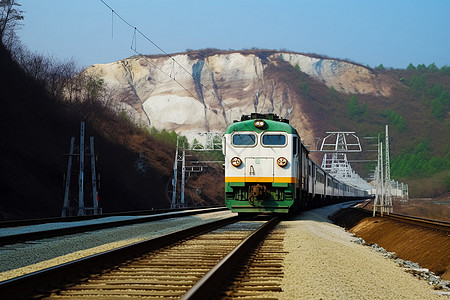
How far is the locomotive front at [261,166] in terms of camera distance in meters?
19.7

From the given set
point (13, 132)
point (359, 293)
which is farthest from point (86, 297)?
point (13, 132)

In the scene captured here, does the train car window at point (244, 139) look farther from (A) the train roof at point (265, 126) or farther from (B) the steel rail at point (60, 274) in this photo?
(B) the steel rail at point (60, 274)

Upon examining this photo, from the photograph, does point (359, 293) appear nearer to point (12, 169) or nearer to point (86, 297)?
point (86, 297)

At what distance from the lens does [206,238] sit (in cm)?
1305

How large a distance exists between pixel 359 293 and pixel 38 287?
371 centimetres

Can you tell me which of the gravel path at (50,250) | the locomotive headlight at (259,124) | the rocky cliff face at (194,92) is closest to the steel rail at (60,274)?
the gravel path at (50,250)

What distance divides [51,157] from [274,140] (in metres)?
29.2

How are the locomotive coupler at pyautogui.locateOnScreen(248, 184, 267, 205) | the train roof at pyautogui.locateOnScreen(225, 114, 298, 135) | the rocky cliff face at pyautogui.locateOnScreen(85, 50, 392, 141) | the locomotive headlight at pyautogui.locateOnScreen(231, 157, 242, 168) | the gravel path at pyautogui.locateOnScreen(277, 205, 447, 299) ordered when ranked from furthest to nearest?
the rocky cliff face at pyautogui.locateOnScreen(85, 50, 392, 141) → the train roof at pyautogui.locateOnScreen(225, 114, 298, 135) → the locomotive headlight at pyautogui.locateOnScreen(231, 157, 242, 168) → the locomotive coupler at pyautogui.locateOnScreen(248, 184, 267, 205) → the gravel path at pyautogui.locateOnScreen(277, 205, 447, 299)

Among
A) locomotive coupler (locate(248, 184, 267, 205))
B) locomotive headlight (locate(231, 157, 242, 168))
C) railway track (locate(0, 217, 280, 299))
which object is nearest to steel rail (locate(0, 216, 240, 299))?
railway track (locate(0, 217, 280, 299))

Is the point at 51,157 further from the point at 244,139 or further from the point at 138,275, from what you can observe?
the point at 138,275

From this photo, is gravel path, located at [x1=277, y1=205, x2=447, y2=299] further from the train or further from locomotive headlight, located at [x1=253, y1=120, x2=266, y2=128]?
locomotive headlight, located at [x1=253, y1=120, x2=266, y2=128]

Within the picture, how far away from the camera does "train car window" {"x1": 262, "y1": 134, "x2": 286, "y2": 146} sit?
66.1ft

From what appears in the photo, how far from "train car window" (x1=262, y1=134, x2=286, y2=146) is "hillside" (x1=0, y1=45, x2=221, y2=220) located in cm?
1647

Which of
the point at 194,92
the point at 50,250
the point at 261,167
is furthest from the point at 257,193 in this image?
the point at 194,92
